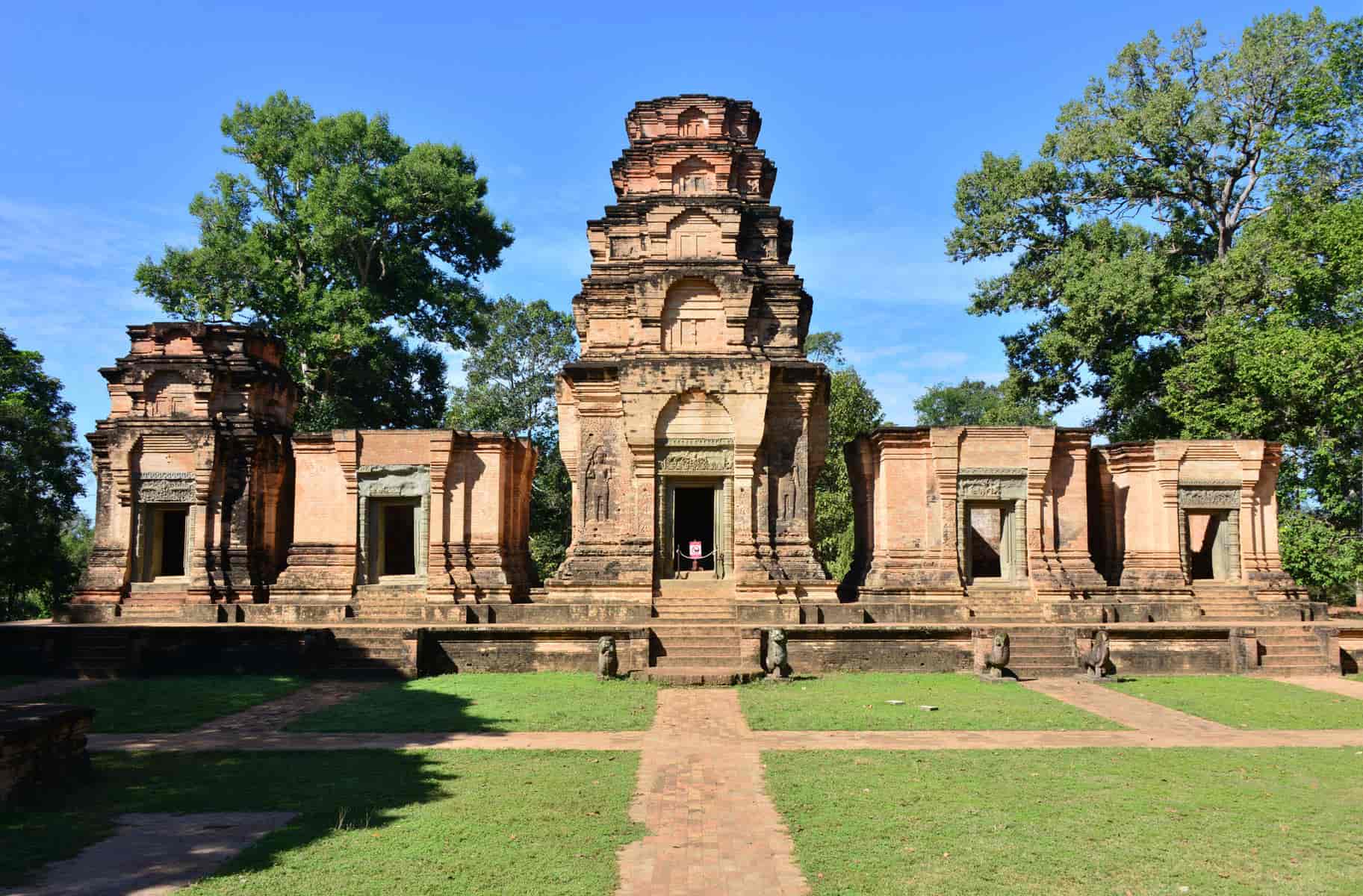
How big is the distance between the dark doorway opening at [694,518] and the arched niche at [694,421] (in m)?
4.18

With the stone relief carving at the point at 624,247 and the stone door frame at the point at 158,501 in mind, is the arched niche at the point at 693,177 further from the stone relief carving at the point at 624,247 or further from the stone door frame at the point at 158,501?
the stone door frame at the point at 158,501

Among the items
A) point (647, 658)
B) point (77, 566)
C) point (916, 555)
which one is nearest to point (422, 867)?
point (647, 658)

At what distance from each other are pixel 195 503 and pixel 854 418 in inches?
847

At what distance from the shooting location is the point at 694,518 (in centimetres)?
2631

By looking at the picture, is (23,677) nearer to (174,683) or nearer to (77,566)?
(174,683)

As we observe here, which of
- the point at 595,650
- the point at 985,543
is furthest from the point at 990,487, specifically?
the point at 595,650

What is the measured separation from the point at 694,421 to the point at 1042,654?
8496 millimetres

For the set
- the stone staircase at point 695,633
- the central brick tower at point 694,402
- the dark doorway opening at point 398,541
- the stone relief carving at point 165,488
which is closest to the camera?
the stone staircase at point 695,633

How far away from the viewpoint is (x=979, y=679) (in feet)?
53.1

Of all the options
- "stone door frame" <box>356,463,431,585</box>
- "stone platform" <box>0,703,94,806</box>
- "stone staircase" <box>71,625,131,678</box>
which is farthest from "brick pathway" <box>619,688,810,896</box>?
"stone door frame" <box>356,463,431,585</box>

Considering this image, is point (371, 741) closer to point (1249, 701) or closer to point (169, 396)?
point (1249, 701)

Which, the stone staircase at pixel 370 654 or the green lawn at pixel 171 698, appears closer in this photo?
the green lawn at pixel 171 698

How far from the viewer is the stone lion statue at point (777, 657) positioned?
16.1 m

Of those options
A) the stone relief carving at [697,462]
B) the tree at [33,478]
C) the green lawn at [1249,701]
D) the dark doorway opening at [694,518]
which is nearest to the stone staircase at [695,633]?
the stone relief carving at [697,462]
